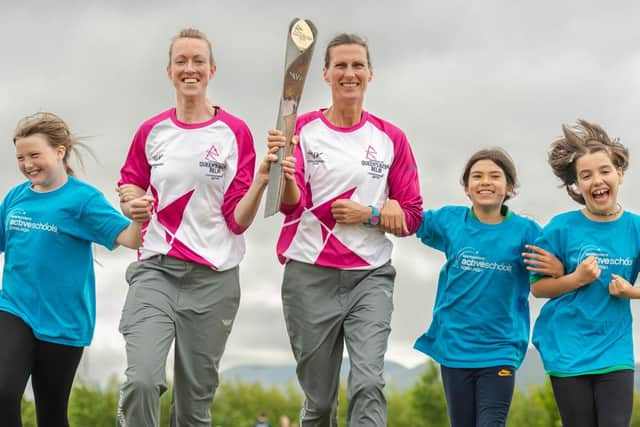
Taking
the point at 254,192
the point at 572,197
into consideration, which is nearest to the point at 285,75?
the point at 254,192

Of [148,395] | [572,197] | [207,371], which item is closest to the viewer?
[148,395]

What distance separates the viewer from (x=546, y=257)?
6.86 meters

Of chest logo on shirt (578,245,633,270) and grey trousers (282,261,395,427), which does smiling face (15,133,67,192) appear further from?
chest logo on shirt (578,245,633,270)

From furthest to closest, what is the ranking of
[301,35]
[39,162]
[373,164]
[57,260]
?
[39,162]
[57,260]
[373,164]
[301,35]

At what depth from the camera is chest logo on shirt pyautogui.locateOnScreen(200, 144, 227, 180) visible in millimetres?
6543

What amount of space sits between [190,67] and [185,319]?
172 cm

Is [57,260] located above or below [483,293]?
above

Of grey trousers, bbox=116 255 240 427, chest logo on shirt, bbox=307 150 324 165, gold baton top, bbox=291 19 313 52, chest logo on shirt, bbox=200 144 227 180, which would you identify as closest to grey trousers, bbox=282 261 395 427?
grey trousers, bbox=116 255 240 427

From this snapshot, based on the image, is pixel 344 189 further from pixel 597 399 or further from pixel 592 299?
pixel 597 399

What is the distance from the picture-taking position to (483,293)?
6.93 metres

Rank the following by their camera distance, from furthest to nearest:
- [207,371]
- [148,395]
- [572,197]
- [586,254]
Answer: [572,197]
[586,254]
[207,371]
[148,395]

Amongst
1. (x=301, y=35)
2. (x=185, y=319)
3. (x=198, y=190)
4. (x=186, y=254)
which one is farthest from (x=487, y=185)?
(x=185, y=319)

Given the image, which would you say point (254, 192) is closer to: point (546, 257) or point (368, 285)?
point (368, 285)

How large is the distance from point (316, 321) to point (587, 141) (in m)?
2.50
